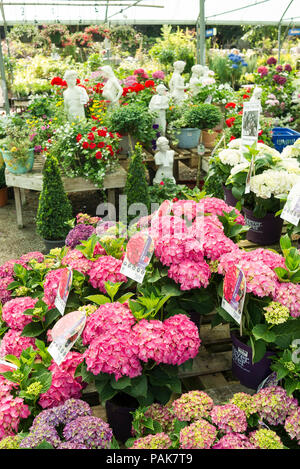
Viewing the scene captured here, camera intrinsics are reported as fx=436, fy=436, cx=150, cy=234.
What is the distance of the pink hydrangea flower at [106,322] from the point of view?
132cm

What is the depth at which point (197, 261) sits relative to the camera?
60.4 inches

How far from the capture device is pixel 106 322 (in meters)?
1.34

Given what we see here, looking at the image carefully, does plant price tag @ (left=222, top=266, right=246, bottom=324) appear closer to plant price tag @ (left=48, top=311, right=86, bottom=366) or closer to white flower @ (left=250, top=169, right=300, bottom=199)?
plant price tag @ (left=48, top=311, right=86, bottom=366)

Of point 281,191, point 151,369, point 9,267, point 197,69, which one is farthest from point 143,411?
point 197,69

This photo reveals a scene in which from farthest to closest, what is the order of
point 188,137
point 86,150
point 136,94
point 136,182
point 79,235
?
point 136,94
point 188,137
point 86,150
point 136,182
point 79,235

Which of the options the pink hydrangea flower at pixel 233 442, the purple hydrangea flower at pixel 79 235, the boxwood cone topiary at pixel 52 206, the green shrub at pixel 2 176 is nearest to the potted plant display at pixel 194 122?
the boxwood cone topiary at pixel 52 206

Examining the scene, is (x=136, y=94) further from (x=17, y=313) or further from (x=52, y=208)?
A: (x=17, y=313)

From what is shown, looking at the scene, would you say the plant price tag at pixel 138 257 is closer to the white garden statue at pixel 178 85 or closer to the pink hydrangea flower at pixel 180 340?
the pink hydrangea flower at pixel 180 340

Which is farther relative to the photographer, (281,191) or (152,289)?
(281,191)

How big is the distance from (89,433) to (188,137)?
402 cm

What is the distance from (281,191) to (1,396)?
1.65 m

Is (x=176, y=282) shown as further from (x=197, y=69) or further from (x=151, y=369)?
(x=197, y=69)

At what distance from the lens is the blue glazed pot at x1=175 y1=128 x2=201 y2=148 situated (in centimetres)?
472

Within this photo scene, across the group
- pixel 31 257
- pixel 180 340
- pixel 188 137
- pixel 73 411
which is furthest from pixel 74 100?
pixel 73 411
